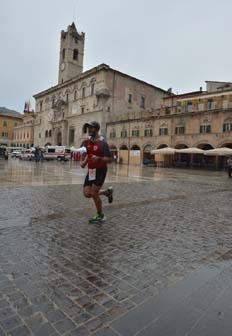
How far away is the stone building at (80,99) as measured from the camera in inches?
1825

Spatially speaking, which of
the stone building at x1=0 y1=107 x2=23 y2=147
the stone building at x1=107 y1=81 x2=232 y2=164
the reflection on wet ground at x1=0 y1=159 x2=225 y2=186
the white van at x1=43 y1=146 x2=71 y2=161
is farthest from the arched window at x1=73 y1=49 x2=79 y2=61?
the reflection on wet ground at x1=0 y1=159 x2=225 y2=186

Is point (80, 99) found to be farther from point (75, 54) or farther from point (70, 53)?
point (75, 54)

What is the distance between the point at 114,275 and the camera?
9.34 ft

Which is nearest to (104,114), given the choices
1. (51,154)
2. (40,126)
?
(51,154)

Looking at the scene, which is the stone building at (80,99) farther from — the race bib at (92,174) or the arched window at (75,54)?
the race bib at (92,174)

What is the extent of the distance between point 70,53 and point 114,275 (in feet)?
214

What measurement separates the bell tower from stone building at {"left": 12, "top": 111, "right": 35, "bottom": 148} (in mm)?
17877

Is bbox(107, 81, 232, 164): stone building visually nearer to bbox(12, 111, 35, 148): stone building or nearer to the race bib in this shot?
the race bib

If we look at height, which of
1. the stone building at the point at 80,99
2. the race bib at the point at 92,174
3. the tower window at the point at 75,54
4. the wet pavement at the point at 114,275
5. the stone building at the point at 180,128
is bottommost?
the wet pavement at the point at 114,275

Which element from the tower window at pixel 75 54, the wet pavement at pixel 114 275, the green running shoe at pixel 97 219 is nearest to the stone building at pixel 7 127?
the tower window at pixel 75 54

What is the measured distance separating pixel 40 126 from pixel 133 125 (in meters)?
36.1

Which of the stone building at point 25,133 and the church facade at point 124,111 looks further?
the stone building at point 25,133

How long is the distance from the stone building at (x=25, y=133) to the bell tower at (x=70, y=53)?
1788cm

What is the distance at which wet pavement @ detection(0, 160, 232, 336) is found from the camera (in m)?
2.02
